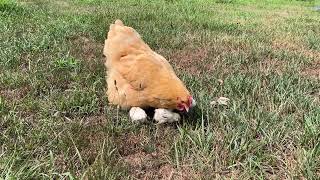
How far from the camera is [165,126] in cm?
456

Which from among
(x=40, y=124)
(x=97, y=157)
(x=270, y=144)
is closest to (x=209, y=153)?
(x=270, y=144)

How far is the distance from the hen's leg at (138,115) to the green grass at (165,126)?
66 millimetres

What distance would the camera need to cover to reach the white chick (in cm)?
450

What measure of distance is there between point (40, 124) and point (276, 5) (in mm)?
14567

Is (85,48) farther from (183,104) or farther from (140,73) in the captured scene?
(183,104)

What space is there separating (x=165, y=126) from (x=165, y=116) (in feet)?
0.37

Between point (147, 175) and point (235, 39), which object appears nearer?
point (147, 175)

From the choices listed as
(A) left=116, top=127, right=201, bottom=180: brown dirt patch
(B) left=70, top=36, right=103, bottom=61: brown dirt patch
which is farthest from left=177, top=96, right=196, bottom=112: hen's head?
(B) left=70, top=36, right=103, bottom=61: brown dirt patch

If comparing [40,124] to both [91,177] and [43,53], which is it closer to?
[91,177]

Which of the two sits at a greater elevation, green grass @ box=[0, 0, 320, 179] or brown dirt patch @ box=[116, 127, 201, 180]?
green grass @ box=[0, 0, 320, 179]

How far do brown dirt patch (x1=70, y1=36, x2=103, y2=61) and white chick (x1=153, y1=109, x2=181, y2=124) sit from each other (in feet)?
8.74

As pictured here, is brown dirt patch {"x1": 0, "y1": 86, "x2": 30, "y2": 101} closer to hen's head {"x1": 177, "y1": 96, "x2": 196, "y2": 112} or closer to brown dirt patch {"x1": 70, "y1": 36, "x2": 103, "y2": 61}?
brown dirt patch {"x1": 70, "y1": 36, "x2": 103, "y2": 61}

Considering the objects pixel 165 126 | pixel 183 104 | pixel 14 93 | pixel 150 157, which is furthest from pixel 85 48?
pixel 150 157

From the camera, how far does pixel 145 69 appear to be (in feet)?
15.4
